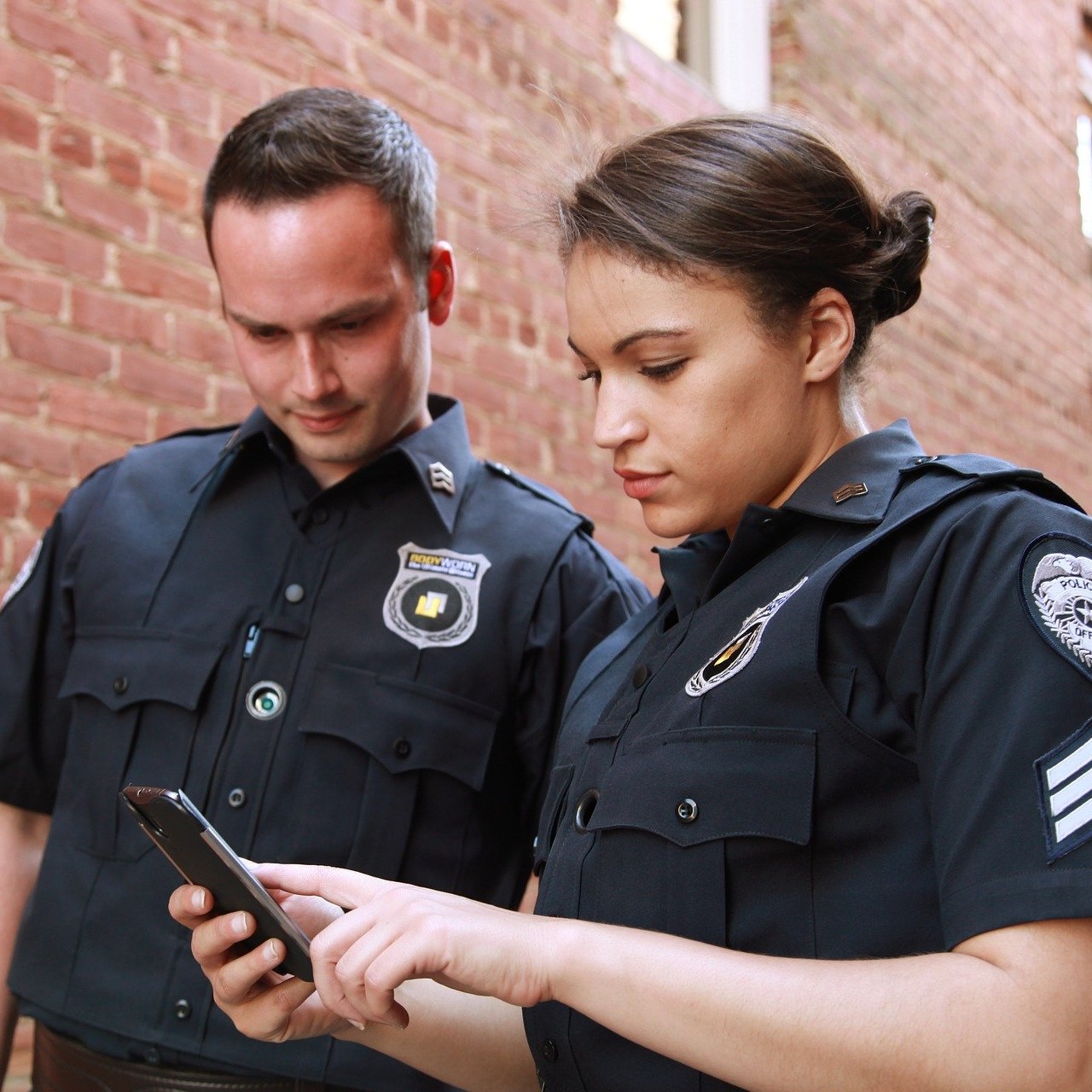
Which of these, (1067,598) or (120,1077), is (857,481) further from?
(120,1077)

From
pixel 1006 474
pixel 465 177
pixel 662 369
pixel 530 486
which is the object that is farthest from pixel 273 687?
pixel 465 177

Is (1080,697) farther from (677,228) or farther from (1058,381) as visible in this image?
(1058,381)

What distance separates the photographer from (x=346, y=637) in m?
1.85

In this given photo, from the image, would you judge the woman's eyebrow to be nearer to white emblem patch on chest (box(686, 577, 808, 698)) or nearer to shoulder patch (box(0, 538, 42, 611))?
white emblem patch on chest (box(686, 577, 808, 698))

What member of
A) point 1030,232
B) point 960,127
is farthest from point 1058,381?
point 960,127

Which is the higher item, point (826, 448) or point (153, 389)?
point (826, 448)

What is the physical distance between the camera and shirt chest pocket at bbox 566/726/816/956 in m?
1.13

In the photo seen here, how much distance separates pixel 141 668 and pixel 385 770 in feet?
1.21

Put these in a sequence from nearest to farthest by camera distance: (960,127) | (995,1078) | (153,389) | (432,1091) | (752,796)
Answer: (995,1078), (752,796), (432,1091), (153,389), (960,127)

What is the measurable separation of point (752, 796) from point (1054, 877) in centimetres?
28

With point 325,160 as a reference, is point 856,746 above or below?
below

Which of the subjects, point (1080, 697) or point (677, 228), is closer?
point (1080, 697)

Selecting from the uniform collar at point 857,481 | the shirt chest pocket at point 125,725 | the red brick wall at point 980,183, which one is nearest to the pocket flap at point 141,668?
the shirt chest pocket at point 125,725

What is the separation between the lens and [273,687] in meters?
1.82
